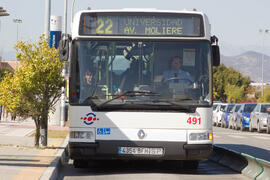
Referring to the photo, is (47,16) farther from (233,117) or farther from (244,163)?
(233,117)

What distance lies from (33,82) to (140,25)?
4759 millimetres

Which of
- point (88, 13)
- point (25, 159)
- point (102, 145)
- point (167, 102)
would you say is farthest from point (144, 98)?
point (25, 159)

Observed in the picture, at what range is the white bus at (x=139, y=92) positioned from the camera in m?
11.6

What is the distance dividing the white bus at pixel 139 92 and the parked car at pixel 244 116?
23.8m

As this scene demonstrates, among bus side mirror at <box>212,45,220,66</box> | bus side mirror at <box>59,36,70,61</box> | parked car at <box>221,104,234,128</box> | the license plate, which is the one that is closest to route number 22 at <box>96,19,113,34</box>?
bus side mirror at <box>59,36,70,61</box>

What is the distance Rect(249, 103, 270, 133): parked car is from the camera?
32.2 metres

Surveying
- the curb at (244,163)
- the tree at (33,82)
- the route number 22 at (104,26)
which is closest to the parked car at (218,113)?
the tree at (33,82)

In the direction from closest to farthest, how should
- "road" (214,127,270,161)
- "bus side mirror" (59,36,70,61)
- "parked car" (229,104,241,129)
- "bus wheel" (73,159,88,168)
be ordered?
1. "bus side mirror" (59,36,70,61)
2. "bus wheel" (73,159,88,168)
3. "road" (214,127,270,161)
4. "parked car" (229,104,241,129)

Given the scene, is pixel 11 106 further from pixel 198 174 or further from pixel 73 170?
pixel 198 174

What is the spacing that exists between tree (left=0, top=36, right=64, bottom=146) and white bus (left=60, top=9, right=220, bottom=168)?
4.11 m

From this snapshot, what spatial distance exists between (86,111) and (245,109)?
25.4 metres

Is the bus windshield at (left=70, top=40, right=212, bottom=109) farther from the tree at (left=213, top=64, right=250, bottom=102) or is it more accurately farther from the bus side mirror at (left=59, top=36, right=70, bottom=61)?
the tree at (left=213, top=64, right=250, bottom=102)

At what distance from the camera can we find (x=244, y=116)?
35.7m

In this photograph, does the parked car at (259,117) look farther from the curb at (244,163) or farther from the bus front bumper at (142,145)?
the bus front bumper at (142,145)
